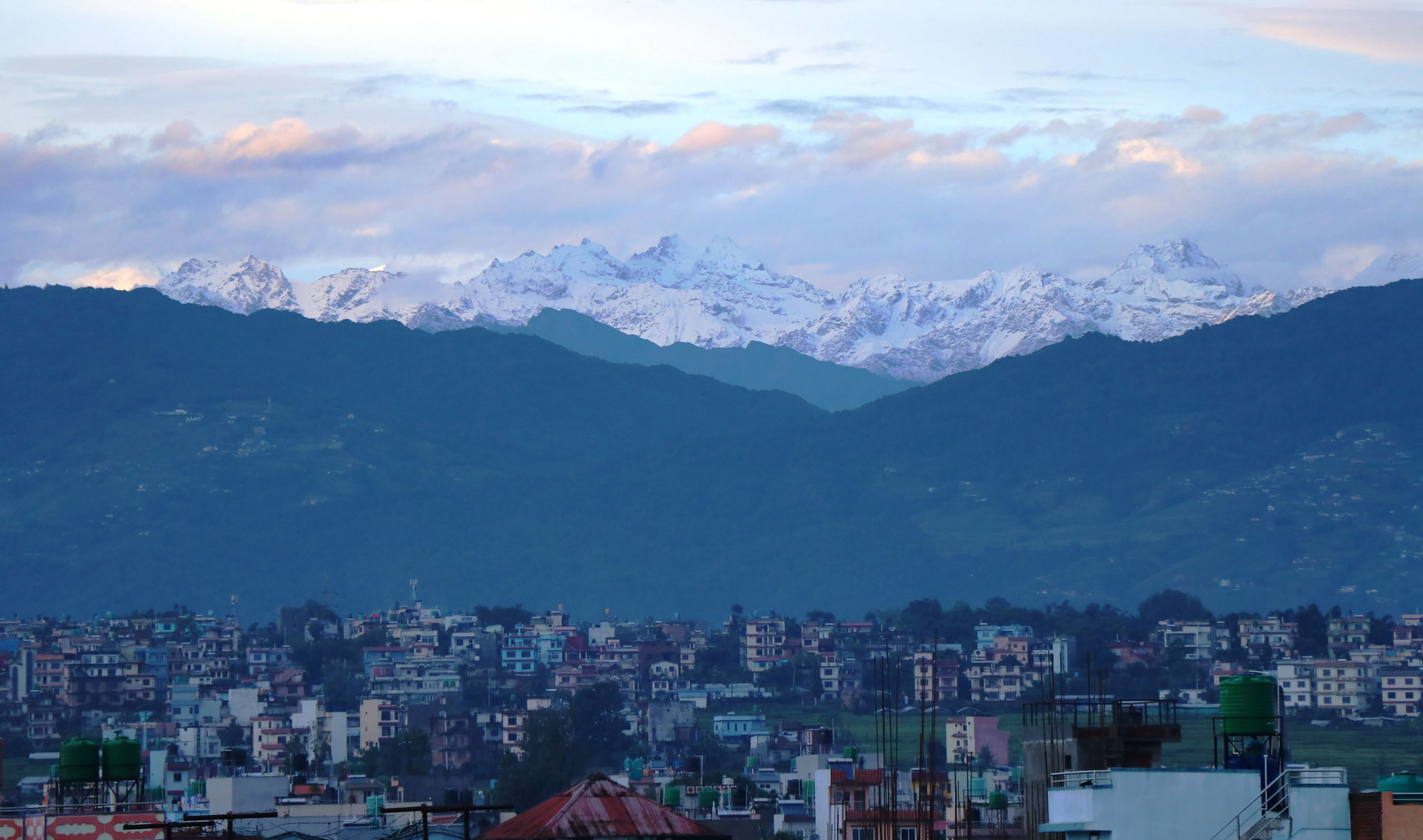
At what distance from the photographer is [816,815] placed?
64375mm

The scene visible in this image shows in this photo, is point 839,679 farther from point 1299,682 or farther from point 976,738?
point 976,738

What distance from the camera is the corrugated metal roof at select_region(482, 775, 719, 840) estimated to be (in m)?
24.9

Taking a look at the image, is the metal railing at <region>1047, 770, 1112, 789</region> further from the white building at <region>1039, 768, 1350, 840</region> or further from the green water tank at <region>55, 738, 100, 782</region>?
the green water tank at <region>55, 738, 100, 782</region>

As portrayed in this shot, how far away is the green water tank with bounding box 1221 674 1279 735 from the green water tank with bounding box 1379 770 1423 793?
63.7 inches

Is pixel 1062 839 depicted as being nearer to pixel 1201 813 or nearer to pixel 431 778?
pixel 1201 813

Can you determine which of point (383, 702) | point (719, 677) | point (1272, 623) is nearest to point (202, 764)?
point (383, 702)

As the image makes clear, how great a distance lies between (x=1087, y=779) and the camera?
65.8 feet

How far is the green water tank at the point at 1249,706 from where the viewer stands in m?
20.1

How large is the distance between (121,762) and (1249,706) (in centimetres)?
1249

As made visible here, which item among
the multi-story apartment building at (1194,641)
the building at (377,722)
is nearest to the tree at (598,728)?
the building at (377,722)

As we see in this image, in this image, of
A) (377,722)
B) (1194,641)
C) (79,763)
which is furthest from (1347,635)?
(79,763)

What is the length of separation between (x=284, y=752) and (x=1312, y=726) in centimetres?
5714

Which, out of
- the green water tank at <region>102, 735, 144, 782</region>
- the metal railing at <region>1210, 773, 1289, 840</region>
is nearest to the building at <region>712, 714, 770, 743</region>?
the green water tank at <region>102, 735, 144, 782</region>

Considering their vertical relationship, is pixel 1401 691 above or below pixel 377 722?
above
